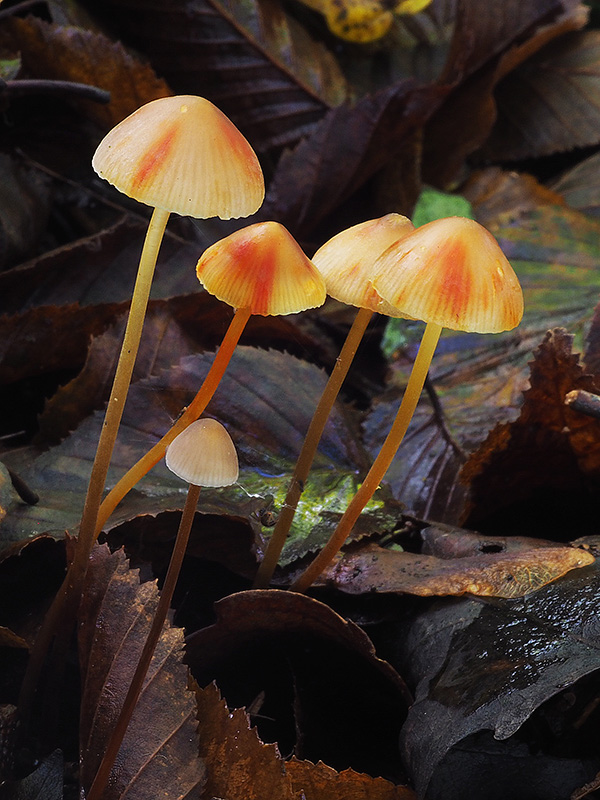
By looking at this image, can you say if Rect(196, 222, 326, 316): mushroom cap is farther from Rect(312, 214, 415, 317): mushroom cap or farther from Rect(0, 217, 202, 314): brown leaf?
Rect(0, 217, 202, 314): brown leaf

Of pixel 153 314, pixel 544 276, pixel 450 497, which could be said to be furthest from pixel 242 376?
pixel 544 276

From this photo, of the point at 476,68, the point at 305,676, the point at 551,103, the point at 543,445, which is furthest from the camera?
the point at 551,103

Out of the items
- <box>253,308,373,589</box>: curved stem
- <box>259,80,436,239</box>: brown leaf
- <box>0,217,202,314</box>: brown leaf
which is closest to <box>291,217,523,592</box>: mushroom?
<box>253,308,373,589</box>: curved stem

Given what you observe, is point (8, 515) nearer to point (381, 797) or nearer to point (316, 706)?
point (316, 706)

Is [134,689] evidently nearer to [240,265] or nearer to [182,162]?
[240,265]

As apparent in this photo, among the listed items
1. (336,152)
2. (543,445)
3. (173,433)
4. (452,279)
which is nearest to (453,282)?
(452,279)

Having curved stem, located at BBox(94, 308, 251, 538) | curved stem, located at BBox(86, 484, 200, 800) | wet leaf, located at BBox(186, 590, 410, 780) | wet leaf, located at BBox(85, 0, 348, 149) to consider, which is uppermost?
wet leaf, located at BBox(85, 0, 348, 149)

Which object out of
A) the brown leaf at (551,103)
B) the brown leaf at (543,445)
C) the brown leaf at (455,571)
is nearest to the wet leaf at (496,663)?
the brown leaf at (455,571)
